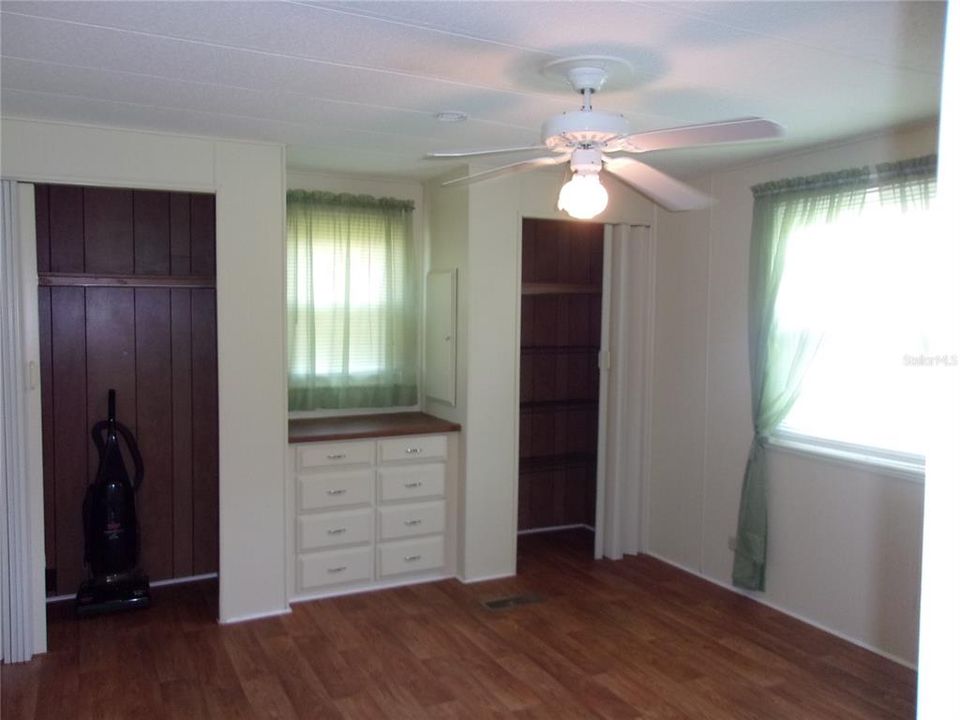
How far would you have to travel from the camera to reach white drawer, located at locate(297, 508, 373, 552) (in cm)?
414

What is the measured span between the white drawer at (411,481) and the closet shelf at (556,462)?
1.11m

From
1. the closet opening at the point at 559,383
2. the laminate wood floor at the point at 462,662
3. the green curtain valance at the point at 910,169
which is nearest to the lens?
the laminate wood floor at the point at 462,662

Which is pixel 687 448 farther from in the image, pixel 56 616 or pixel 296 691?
pixel 56 616

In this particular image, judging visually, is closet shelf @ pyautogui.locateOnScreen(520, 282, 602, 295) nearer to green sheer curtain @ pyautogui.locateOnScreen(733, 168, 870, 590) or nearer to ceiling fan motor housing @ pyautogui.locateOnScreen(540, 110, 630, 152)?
green sheer curtain @ pyautogui.locateOnScreen(733, 168, 870, 590)

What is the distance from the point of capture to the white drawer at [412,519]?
4.35 metres

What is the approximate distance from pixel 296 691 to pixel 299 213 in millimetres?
2619

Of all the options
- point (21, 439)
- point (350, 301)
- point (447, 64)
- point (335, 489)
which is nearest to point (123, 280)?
point (21, 439)

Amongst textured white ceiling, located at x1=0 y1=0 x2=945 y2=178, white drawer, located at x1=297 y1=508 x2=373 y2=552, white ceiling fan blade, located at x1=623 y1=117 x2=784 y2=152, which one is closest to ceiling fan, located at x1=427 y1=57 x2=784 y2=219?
white ceiling fan blade, located at x1=623 y1=117 x2=784 y2=152

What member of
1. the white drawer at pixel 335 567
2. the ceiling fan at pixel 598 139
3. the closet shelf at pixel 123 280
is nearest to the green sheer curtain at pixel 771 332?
the ceiling fan at pixel 598 139

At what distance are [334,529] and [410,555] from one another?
0.49m

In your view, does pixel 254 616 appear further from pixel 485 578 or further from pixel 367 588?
pixel 485 578

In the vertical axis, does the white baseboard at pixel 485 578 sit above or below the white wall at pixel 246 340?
below

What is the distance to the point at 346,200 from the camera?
4629 mm

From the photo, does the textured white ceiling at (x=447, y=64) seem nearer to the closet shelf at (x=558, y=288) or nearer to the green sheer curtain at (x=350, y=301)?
the green sheer curtain at (x=350, y=301)
